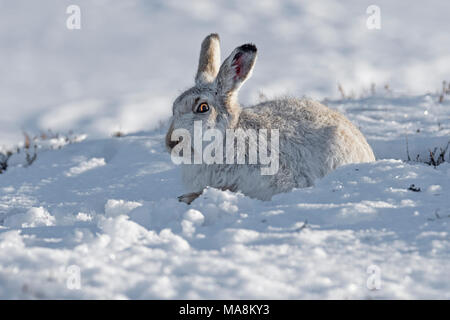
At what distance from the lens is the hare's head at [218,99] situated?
5.04 metres

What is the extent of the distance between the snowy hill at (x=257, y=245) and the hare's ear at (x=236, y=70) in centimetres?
135

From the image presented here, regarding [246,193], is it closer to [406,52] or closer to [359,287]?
[359,287]

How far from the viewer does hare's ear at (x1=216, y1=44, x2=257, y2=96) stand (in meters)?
5.12

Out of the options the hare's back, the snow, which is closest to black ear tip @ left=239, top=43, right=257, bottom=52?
the hare's back

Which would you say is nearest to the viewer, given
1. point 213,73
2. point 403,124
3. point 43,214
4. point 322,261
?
point 322,261

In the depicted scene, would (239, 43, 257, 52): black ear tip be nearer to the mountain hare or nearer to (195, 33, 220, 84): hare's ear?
the mountain hare

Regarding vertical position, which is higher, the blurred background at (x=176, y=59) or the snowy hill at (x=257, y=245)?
the blurred background at (x=176, y=59)

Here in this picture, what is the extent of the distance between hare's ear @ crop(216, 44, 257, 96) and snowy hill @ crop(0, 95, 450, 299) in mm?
1355

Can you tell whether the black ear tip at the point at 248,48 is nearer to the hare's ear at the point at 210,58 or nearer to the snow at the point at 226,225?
the hare's ear at the point at 210,58

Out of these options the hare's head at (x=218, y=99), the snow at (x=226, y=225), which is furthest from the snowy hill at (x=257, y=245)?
the hare's head at (x=218, y=99)

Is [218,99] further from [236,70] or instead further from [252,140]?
[252,140]
